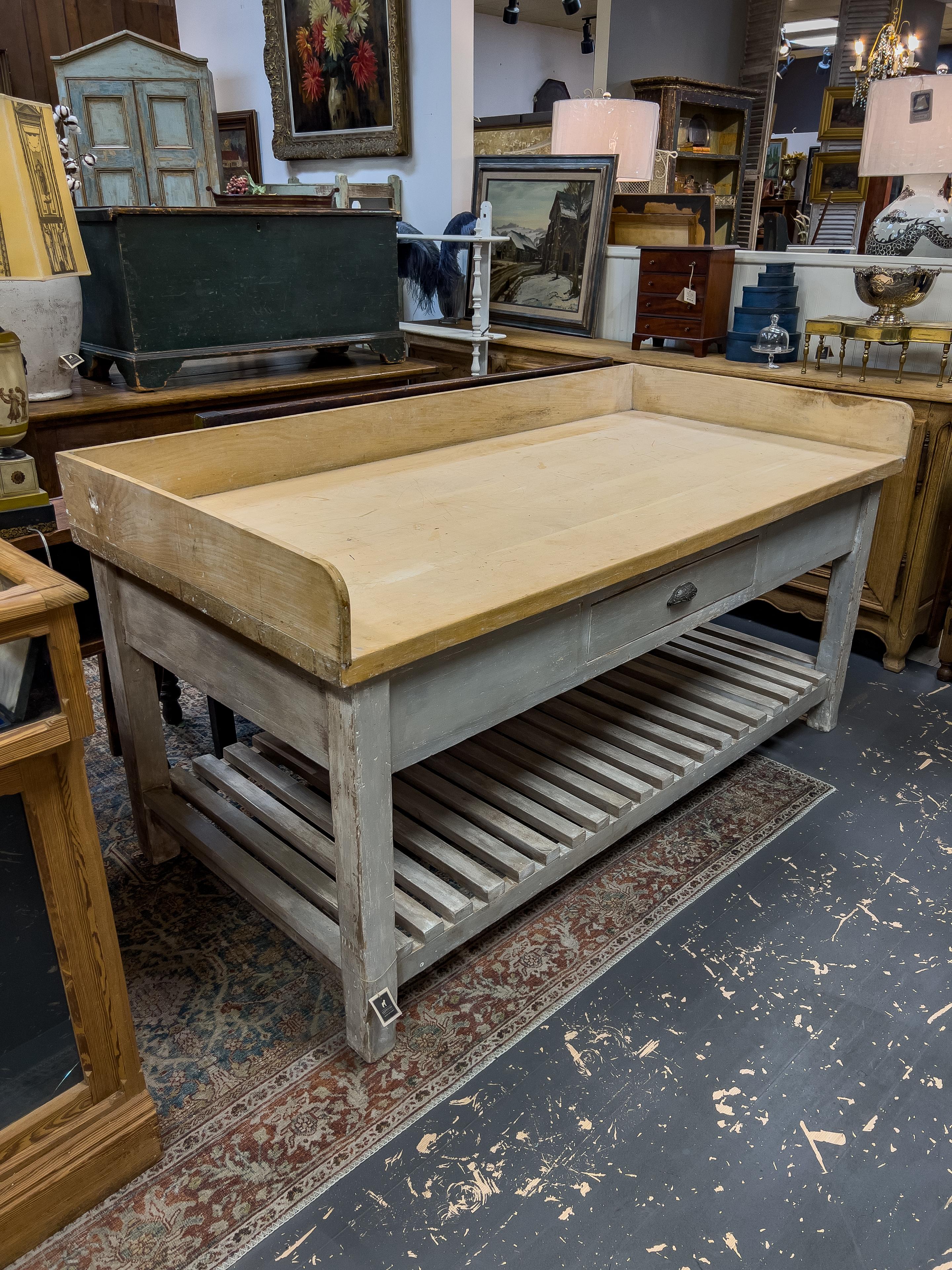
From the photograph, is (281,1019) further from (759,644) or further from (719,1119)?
(759,644)

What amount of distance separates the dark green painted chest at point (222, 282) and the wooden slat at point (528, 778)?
5.05ft

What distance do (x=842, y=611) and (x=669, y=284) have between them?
149 centimetres

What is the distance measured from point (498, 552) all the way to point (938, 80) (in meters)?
2.29

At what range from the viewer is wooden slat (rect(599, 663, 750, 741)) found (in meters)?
2.28

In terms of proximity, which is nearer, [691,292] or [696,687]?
[696,687]

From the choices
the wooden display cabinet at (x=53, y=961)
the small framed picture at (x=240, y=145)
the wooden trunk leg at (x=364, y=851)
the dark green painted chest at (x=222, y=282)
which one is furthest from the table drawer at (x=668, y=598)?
the small framed picture at (x=240, y=145)

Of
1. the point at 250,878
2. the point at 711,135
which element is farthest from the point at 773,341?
the point at 711,135

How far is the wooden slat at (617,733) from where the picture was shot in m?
2.11

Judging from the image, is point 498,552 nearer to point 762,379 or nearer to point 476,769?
point 476,769

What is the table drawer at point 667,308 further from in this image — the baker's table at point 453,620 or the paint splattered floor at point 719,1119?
the paint splattered floor at point 719,1119

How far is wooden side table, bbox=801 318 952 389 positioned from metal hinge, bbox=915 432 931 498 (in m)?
0.18

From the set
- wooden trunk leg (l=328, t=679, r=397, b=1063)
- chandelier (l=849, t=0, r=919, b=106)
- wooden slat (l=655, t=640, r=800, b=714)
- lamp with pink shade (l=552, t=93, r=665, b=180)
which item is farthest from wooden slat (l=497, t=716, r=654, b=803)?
chandelier (l=849, t=0, r=919, b=106)

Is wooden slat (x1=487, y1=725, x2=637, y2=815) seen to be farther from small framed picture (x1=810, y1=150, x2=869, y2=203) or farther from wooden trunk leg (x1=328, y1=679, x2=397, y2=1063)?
small framed picture (x1=810, y1=150, x2=869, y2=203)

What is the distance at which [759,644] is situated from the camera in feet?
9.07
